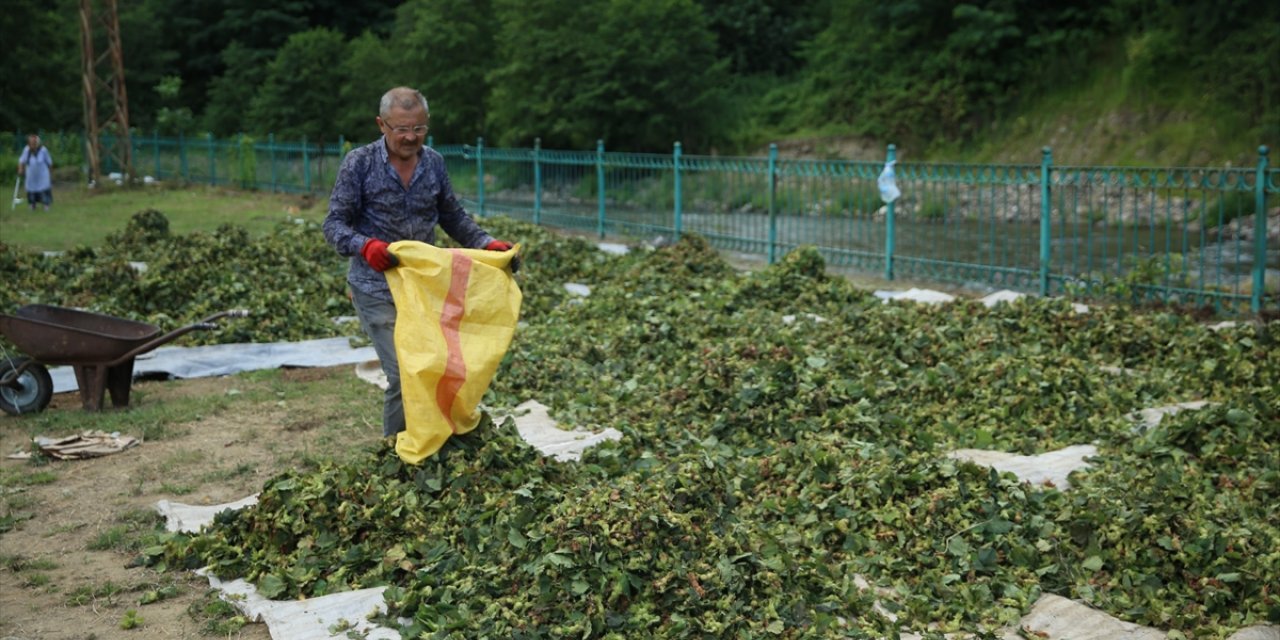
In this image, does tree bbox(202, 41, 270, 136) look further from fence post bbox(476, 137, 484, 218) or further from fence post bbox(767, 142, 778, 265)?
fence post bbox(767, 142, 778, 265)

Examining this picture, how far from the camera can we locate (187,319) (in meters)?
9.80

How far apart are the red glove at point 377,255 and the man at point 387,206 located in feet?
0.24

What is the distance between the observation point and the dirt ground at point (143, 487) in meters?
4.46

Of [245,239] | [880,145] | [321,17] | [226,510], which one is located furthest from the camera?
[321,17]

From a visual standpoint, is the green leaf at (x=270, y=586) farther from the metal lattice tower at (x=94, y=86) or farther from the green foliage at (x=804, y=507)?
the metal lattice tower at (x=94, y=86)

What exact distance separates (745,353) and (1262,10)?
22.1 metres

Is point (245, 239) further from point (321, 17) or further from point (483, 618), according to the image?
point (321, 17)

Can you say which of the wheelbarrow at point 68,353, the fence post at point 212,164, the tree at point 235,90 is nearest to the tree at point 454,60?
the fence post at point 212,164

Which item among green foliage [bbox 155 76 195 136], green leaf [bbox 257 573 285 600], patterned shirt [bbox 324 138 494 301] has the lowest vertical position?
green leaf [bbox 257 573 285 600]

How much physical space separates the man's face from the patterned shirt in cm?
14

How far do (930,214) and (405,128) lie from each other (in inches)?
605

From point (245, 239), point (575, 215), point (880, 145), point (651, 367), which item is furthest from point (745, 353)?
point (880, 145)

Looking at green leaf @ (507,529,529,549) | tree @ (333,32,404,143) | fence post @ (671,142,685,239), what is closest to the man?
green leaf @ (507,529,529,549)

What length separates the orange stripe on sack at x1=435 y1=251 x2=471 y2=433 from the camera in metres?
4.82
